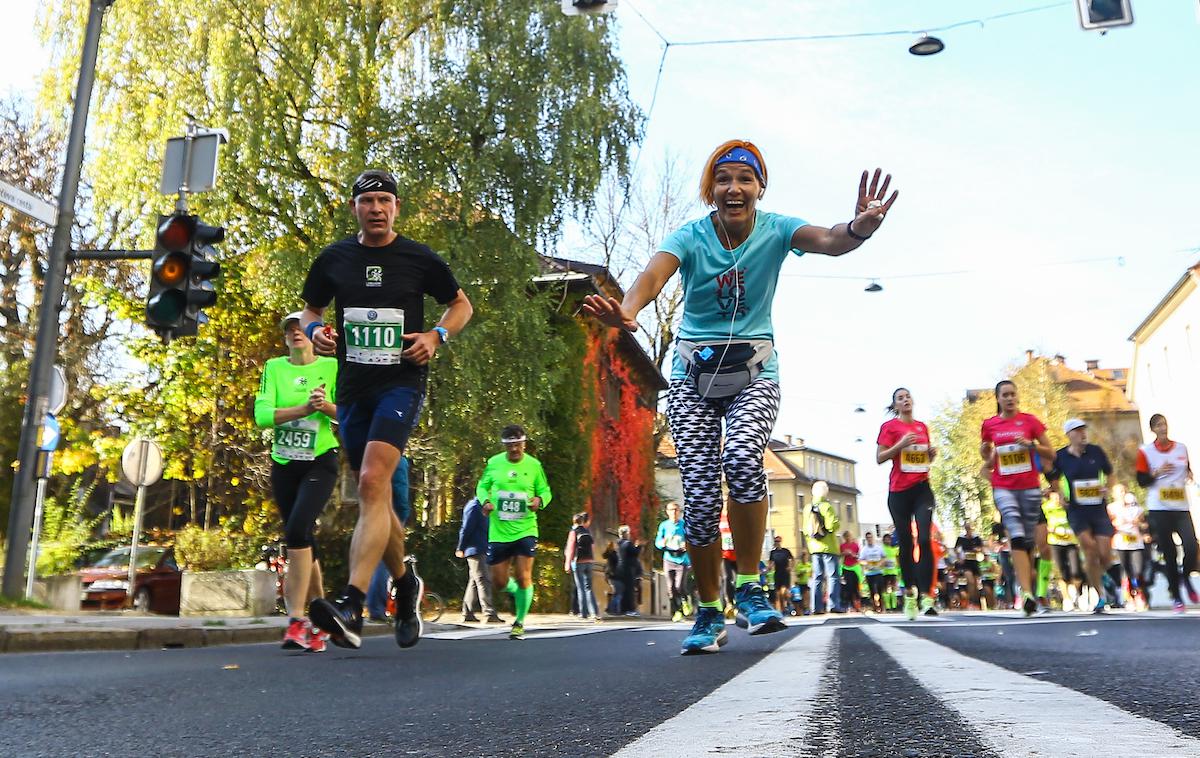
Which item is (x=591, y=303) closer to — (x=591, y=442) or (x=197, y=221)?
(x=197, y=221)

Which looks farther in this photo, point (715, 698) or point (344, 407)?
point (344, 407)

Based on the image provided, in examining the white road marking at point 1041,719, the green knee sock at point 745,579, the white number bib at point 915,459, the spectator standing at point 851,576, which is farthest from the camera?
the spectator standing at point 851,576

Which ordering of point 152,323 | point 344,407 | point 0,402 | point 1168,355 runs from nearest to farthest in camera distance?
point 344,407, point 152,323, point 0,402, point 1168,355

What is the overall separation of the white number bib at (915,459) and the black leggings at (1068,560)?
22.2ft

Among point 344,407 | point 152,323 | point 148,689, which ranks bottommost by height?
point 148,689

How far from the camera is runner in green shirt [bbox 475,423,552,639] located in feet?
35.2

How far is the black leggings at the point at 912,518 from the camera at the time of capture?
10.3m

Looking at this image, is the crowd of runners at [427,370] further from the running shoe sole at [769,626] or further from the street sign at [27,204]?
the street sign at [27,204]

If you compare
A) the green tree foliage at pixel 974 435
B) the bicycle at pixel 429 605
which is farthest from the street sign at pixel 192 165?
the green tree foliage at pixel 974 435

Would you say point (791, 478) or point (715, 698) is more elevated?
point (791, 478)

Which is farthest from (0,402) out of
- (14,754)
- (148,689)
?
(14,754)

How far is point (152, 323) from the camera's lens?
9.32 metres

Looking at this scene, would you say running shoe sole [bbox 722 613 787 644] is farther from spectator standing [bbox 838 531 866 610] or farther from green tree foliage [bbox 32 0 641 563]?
spectator standing [bbox 838 531 866 610]

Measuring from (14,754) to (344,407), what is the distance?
11.7 ft
